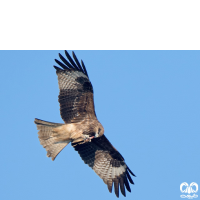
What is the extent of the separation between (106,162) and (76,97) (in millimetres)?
2435

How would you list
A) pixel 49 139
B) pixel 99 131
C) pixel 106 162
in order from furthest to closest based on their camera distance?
pixel 106 162
pixel 49 139
pixel 99 131

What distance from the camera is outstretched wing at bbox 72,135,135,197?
39.5ft

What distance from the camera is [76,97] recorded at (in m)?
11.3

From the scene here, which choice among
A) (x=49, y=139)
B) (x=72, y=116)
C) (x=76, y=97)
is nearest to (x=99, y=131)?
(x=72, y=116)

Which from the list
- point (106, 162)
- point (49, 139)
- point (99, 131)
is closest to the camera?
point (99, 131)

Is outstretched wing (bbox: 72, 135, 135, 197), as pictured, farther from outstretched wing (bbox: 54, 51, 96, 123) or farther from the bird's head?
outstretched wing (bbox: 54, 51, 96, 123)

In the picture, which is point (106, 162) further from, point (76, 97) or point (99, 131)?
point (76, 97)

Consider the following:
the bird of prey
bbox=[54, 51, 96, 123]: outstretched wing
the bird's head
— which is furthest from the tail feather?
the bird's head

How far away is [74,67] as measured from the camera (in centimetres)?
1154

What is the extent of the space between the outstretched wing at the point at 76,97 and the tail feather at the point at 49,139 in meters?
0.51

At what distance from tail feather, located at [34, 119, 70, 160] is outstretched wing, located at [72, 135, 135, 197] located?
0.71 meters

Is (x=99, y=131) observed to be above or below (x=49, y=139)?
above
